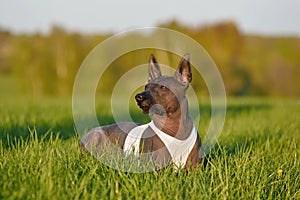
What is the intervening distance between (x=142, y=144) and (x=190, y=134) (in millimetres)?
503

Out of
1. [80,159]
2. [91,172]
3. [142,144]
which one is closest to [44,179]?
[91,172]

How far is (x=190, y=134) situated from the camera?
4008mm

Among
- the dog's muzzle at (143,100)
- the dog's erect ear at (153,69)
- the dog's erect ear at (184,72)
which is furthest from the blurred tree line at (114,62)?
the dog's muzzle at (143,100)

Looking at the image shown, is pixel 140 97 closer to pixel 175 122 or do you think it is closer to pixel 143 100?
pixel 143 100

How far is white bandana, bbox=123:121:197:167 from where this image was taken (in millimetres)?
3844

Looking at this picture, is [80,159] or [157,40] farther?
[157,40]

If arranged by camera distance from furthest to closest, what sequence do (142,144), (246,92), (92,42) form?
(246,92) → (92,42) → (142,144)

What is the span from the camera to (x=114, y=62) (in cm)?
3553

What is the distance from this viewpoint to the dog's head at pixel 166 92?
3.88 meters

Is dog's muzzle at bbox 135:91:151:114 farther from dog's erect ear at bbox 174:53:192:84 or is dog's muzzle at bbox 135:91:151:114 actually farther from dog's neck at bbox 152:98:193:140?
dog's erect ear at bbox 174:53:192:84

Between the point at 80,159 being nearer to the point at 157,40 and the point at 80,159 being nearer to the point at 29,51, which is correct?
the point at 157,40

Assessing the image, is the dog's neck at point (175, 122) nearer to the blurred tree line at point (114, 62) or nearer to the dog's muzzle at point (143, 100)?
the dog's muzzle at point (143, 100)

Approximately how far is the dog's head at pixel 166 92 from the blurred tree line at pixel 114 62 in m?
30.4

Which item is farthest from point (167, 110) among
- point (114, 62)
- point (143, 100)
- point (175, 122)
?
point (114, 62)
